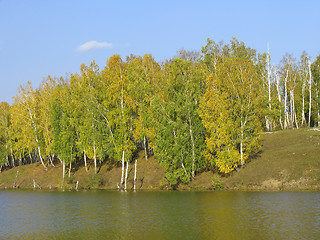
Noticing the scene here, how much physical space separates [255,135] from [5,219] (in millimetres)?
37636

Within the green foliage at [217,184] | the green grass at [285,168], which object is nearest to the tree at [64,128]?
the green foliage at [217,184]

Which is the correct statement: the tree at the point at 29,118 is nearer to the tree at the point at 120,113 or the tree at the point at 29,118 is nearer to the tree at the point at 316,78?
the tree at the point at 120,113

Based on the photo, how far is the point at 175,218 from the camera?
3250 cm

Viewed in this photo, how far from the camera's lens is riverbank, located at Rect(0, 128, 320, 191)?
161 feet

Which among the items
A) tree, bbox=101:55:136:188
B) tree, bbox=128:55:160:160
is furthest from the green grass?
tree, bbox=101:55:136:188

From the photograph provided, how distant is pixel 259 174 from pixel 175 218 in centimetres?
2350

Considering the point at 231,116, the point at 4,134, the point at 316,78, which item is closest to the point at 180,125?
the point at 231,116

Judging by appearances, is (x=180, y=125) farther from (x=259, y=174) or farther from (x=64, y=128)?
(x=64, y=128)

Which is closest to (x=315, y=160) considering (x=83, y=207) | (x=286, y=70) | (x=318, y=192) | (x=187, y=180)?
(x=318, y=192)

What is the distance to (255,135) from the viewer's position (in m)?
56.8

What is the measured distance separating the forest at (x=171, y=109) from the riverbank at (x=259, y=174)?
192cm

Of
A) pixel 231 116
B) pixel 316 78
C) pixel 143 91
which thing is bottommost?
pixel 231 116

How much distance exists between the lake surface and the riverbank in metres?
5.77

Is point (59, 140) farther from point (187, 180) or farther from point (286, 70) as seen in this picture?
point (286, 70)
